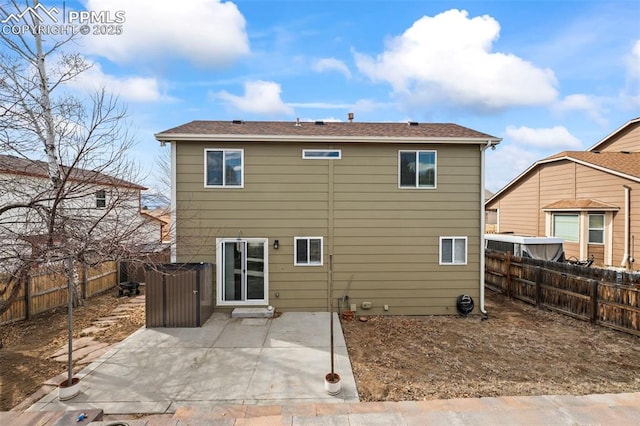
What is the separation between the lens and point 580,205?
12.8 metres

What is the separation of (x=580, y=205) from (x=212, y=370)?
618 inches

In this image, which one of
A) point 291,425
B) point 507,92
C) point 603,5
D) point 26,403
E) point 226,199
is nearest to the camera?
point 291,425

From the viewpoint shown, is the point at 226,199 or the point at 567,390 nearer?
the point at 567,390

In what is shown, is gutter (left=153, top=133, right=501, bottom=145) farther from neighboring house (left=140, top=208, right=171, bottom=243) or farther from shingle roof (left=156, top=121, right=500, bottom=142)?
neighboring house (left=140, top=208, right=171, bottom=243)

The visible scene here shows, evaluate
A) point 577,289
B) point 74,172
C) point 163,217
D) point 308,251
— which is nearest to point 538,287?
point 577,289

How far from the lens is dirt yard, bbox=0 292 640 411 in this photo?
14.4ft

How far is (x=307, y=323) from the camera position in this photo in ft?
23.0

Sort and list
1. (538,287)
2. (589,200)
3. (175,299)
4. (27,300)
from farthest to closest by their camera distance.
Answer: (589,200)
(538,287)
(27,300)
(175,299)

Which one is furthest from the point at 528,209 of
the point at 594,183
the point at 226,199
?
the point at 226,199

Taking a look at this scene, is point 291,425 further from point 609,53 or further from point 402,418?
point 609,53

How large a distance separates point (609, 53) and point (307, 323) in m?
14.3

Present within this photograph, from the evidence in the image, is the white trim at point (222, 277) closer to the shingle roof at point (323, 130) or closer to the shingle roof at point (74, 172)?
the shingle roof at point (74, 172)

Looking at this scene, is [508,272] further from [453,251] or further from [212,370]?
[212,370]

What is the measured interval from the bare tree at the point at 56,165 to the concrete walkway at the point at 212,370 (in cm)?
166
